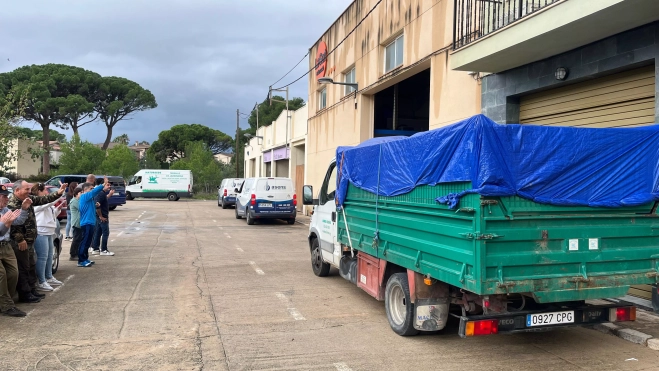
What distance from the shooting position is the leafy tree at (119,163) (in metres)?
46.1

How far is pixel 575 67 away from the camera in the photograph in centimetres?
791

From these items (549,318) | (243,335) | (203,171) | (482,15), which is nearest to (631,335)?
(549,318)

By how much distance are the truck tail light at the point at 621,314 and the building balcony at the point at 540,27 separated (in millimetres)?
3683

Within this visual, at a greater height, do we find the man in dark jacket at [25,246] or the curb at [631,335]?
the man in dark jacket at [25,246]

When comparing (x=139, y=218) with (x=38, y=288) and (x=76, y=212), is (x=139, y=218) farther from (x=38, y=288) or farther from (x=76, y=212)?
(x=38, y=288)

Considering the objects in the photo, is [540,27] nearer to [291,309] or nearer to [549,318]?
[549,318]

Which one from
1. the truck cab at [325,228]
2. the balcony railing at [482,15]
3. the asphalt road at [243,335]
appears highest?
the balcony railing at [482,15]

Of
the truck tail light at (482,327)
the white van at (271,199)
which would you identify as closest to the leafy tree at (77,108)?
the white van at (271,199)

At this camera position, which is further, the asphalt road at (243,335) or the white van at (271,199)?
the white van at (271,199)

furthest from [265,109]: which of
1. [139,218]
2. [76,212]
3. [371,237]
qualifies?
[371,237]

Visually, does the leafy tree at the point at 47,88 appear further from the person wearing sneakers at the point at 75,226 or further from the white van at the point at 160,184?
the person wearing sneakers at the point at 75,226

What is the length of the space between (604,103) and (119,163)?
47.6 metres

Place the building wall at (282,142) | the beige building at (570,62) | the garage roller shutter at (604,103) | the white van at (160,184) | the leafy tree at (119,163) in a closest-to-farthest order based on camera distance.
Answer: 1. the beige building at (570,62)
2. the garage roller shutter at (604,103)
3. the building wall at (282,142)
4. the white van at (160,184)
5. the leafy tree at (119,163)

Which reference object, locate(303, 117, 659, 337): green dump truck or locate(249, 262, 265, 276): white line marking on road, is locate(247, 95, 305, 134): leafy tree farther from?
locate(303, 117, 659, 337): green dump truck
